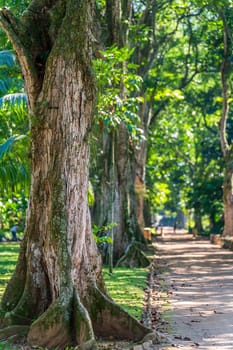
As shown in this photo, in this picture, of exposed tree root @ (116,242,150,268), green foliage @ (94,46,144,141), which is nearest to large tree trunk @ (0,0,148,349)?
Answer: green foliage @ (94,46,144,141)

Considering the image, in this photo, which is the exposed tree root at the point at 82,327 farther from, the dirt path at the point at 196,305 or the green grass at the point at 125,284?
the green grass at the point at 125,284

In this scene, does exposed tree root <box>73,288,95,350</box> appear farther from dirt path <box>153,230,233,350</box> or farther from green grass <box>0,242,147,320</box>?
green grass <box>0,242,147,320</box>

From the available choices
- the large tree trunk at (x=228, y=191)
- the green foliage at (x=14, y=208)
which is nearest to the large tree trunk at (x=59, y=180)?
the green foliage at (x=14, y=208)

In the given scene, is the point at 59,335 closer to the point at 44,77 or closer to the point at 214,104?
the point at 44,77

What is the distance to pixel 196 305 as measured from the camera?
14.1m

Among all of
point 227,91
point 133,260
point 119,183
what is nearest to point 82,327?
Answer: point 133,260

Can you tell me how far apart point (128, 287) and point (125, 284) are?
58cm

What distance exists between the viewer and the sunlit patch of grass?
537 inches

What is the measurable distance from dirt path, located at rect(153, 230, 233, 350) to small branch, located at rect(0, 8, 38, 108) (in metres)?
4.33

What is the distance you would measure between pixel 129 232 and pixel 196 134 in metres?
26.5

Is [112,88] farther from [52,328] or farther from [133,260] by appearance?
[52,328]

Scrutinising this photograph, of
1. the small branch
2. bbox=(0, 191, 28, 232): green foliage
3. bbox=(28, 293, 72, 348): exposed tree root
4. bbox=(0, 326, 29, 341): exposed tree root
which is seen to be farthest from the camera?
bbox=(0, 191, 28, 232): green foliage

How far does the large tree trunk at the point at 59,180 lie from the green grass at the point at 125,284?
1977mm

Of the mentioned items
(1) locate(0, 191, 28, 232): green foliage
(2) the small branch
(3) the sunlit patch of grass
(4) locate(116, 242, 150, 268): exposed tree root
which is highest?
(2) the small branch
